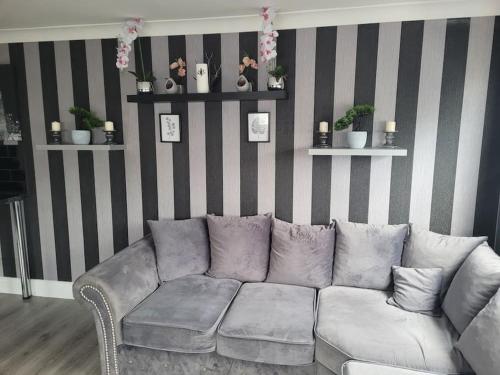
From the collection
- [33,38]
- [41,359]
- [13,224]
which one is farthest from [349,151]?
[13,224]

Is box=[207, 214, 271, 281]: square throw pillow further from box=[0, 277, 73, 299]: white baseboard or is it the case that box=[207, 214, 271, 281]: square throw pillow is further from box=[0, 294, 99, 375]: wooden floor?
box=[0, 277, 73, 299]: white baseboard

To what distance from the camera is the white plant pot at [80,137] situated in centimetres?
294

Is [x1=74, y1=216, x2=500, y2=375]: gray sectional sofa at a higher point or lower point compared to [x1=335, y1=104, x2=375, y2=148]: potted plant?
lower

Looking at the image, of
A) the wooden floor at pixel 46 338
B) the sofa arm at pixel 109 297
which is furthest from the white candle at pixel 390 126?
the wooden floor at pixel 46 338

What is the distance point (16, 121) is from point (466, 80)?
3.72 m

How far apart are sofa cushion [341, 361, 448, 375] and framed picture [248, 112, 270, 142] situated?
1.71 meters

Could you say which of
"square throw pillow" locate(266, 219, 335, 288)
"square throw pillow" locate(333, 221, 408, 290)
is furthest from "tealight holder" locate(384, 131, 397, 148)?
"square throw pillow" locate(266, 219, 335, 288)

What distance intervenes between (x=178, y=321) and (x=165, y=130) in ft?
5.17

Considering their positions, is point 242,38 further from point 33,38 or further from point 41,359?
point 41,359

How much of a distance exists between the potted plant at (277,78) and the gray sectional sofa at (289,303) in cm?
104

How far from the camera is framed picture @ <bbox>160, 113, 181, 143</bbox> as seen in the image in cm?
293

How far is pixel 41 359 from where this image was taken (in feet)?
8.04

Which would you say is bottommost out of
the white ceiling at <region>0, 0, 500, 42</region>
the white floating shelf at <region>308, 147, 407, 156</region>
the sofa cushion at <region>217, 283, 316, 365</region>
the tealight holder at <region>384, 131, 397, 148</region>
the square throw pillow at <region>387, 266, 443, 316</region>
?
the sofa cushion at <region>217, 283, 316, 365</region>

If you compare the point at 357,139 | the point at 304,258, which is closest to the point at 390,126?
the point at 357,139
